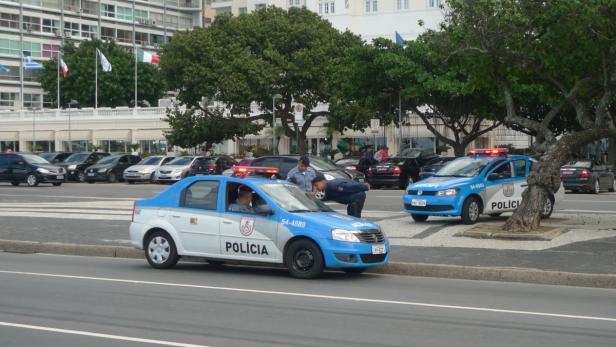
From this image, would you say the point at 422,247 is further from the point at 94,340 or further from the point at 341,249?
the point at 94,340

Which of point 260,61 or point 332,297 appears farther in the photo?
point 260,61

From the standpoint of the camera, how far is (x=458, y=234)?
59.0 feet

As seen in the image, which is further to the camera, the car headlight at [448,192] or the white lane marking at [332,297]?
the car headlight at [448,192]

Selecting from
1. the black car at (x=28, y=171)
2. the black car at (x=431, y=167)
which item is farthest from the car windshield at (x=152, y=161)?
the black car at (x=431, y=167)

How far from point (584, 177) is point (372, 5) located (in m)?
55.7

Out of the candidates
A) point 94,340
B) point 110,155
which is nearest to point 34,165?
point 110,155

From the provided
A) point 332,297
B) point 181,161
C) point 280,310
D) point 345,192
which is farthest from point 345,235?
point 181,161

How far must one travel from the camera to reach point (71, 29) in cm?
10294

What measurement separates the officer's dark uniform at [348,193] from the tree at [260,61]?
37468 mm

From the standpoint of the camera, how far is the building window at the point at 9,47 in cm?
9573

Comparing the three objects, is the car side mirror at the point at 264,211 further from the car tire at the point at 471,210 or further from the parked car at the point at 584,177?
the parked car at the point at 584,177

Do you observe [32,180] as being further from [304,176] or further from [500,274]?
[500,274]

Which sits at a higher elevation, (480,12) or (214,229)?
(480,12)

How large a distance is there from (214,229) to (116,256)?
11.0 ft
